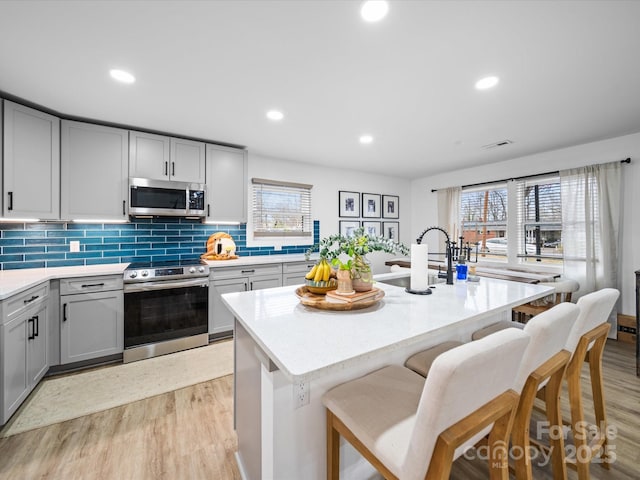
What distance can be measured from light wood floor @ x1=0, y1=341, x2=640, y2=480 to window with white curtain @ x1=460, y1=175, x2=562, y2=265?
2.16 m

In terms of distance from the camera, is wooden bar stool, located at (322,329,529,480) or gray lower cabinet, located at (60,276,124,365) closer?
wooden bar stool, located at (322,329,529,480)

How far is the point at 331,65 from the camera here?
6.00ft

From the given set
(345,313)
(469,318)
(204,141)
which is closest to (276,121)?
(204,141)

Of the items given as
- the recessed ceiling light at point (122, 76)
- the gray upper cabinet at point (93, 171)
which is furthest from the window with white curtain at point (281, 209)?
the recessed ceiling light at point (122, 76)

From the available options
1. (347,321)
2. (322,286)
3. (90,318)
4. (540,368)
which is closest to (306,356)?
(347,321)

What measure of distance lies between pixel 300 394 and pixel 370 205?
14.1ft

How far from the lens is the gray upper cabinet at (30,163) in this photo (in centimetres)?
223

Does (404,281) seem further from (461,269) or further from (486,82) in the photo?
(486,82)

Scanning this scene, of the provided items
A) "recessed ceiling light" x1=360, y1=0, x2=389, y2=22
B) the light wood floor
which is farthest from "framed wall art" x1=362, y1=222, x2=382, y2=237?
"recessed ceiling light" x1=360, y1=0, x2=389, y2=22

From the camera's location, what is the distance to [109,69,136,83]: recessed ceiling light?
1.90 metres

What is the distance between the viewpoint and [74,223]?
2.85m

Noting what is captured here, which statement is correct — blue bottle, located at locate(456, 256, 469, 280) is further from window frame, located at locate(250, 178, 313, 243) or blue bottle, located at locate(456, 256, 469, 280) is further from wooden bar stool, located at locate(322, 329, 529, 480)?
window frame, located at locate(250, 178, 313, 243)

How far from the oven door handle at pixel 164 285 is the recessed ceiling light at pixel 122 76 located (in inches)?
69.2

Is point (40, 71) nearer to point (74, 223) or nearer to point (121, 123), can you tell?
point (121, 123)
